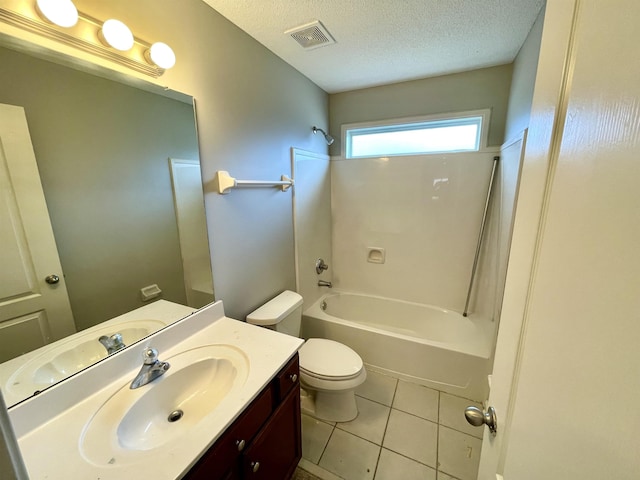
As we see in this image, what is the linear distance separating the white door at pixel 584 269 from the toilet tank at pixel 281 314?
124cm

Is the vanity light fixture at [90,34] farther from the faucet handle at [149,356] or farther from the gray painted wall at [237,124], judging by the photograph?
the faucet handle at [149,356]

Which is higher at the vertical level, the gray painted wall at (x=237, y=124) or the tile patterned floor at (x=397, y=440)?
the gray painted wall at (x=237, y=124)

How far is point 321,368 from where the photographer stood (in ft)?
5.27

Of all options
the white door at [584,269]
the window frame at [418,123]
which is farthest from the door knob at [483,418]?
the window frame at [418,123]

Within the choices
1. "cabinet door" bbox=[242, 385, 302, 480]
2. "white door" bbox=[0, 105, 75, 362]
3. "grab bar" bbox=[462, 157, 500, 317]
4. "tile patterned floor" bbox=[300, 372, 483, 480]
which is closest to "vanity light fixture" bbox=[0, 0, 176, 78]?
"white door" bbox=[0, 105, 75, 362]

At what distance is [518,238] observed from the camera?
627mm

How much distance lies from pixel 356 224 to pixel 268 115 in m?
1.38

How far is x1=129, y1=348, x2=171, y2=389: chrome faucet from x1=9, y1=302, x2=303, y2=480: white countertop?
0.21 feet

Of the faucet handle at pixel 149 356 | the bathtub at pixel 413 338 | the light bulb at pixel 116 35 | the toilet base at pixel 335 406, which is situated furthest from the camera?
the bathtub at pixel 413 338

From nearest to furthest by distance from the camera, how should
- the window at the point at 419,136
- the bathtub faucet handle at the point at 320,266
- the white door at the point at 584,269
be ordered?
the white door at the point at 584,269 → the window at the point at 419,136 → the bathtub faucet handle at the point at 320,266

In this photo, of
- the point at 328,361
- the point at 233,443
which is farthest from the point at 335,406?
the point at 233,443

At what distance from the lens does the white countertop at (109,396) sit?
647mm

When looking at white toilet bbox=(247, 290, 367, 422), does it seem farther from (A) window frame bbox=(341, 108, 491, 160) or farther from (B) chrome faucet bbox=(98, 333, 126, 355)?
(A) window frame bbox=(341, 108, 491, 160)

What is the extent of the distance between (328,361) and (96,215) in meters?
1.45
